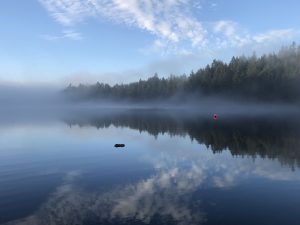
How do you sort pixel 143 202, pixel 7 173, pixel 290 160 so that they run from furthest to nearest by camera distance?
pixel 290 160, pixel 7 173, pixel 143 202

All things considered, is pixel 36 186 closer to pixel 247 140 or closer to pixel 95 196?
pixel 95 196

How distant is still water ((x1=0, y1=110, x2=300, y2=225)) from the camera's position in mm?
17266

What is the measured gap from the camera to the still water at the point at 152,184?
56.6 feet

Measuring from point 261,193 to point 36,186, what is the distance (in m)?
16.9

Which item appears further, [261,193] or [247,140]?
[247,140]

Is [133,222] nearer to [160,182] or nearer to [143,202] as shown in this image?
[143,202]

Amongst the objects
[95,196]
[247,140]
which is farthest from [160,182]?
[247,140]

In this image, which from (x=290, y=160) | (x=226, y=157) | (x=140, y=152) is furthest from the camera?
(x=140, y=152)

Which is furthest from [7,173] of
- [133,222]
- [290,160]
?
[290,160]

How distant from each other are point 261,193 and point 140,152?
67.9 ft

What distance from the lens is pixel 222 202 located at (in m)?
19.5

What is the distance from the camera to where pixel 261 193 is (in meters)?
21.6

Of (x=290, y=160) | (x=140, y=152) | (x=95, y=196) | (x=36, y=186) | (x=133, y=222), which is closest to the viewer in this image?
(x=133, y=222)

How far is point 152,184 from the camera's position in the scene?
2389 centimetres
